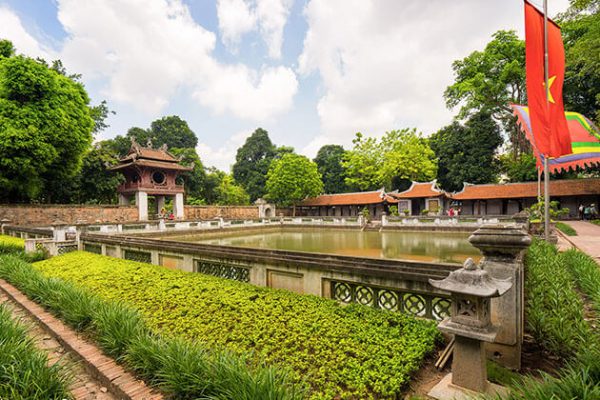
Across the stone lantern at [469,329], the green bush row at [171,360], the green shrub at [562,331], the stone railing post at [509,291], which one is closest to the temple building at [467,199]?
the green shrub at [562,331]

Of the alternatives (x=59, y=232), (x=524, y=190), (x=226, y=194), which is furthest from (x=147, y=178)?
(x=524, y=190)

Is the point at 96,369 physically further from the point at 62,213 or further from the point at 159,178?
the point at 159,178

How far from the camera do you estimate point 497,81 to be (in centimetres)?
2864

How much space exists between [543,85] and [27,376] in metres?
10.9

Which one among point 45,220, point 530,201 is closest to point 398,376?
point 45,220

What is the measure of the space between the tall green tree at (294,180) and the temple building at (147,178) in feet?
36.1

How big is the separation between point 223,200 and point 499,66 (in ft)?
120

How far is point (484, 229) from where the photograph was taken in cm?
323

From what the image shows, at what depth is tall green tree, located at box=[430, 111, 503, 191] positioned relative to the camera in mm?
32562

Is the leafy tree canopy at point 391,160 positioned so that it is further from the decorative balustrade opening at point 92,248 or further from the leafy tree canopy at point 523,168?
the decorative balustrade opening at point 92,248

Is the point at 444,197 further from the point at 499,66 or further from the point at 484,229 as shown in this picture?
the point at 484,229

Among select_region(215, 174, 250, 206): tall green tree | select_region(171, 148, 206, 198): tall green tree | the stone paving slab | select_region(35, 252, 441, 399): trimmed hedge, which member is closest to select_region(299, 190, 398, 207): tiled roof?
select_region(215, 174, 250, 206): tall green tree

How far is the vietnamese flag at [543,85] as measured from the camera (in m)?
7.31

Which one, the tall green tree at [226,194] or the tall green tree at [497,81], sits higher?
the tall green tree at [497,81]
